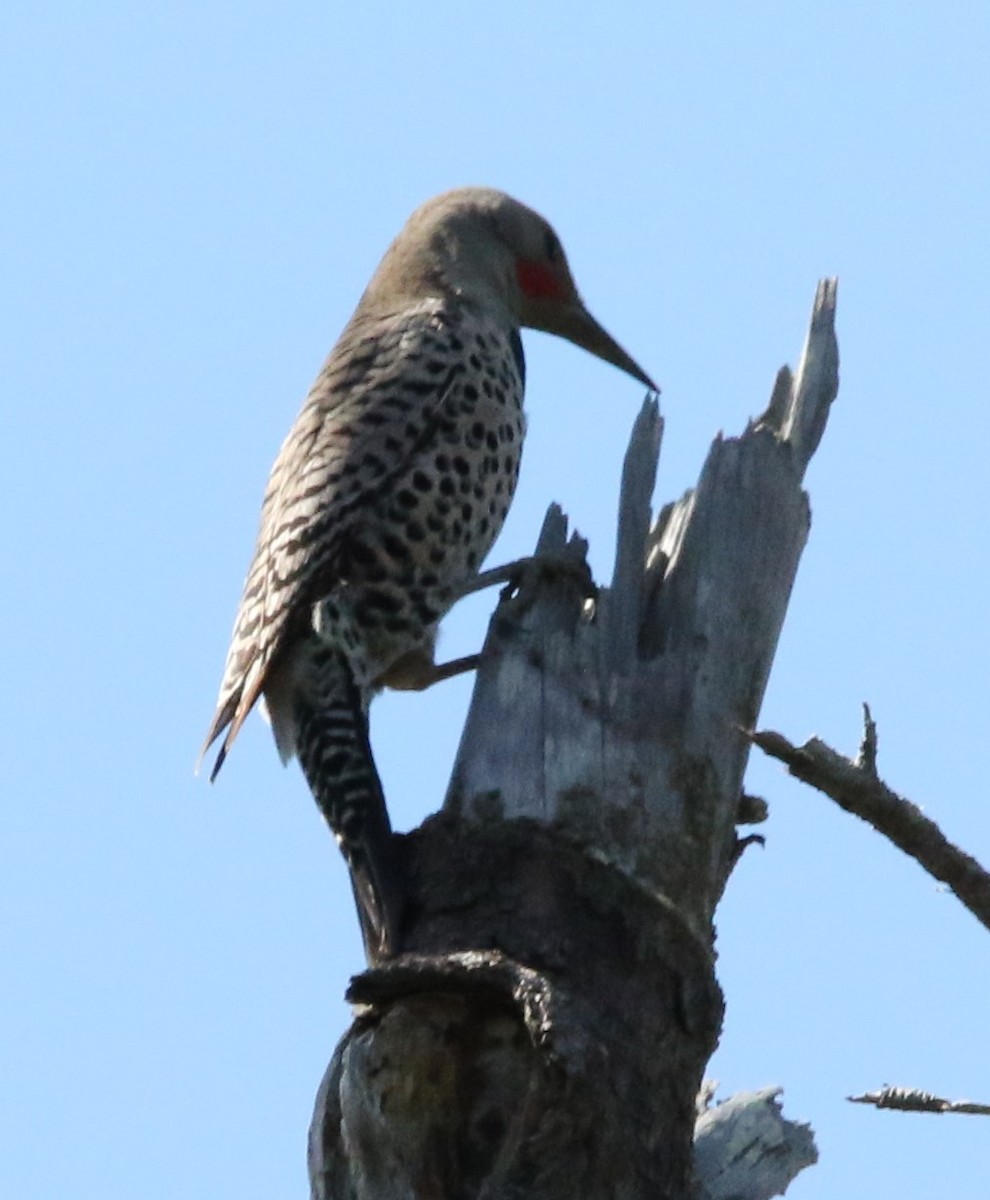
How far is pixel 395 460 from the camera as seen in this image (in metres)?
6.82

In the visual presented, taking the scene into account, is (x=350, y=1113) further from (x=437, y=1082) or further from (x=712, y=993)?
(x=712, y=993)

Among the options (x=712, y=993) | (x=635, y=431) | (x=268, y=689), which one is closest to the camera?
(x=712, y=993)

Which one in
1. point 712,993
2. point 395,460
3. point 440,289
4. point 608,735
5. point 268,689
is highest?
point 440,289

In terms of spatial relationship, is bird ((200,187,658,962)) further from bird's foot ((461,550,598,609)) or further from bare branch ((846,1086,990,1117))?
bare branch ((846,1086,990,1117))

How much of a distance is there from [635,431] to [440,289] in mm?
2105

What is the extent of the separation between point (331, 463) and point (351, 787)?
1.24m

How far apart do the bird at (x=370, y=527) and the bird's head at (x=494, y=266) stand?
0.17ft

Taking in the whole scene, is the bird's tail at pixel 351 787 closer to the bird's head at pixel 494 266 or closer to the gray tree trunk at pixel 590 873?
the gray tree trunk at pixel 590 873

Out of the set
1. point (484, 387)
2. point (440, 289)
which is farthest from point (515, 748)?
point (440, 289)

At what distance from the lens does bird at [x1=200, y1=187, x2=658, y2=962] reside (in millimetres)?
6336

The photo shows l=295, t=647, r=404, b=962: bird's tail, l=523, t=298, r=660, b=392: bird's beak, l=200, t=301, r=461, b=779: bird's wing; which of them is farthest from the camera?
l=523, t=298, r=660, b=392: bird's beak

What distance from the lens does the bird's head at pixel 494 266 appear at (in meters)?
7.90

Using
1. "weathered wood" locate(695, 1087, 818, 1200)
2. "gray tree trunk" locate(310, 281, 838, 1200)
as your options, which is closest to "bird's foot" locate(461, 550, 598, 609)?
"gray tree trunk" locate(310, 281, 838, 1200)

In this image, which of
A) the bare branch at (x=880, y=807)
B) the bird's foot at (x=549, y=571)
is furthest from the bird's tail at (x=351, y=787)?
the bare branch at (x=880, y=807)
